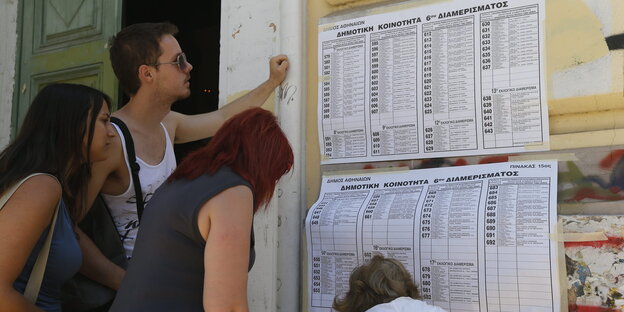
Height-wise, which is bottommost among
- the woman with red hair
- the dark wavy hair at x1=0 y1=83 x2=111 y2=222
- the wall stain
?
the woman with red hair

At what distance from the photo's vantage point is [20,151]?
2.14 metres

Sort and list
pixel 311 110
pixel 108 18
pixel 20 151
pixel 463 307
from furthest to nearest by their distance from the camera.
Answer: pixel 108 18 → pixel 311 110 → pixel 463 307 → pixel 20 151

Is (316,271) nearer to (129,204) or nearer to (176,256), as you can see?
(129,204)

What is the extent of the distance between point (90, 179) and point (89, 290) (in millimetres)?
364

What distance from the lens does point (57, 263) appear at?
6.99 ft

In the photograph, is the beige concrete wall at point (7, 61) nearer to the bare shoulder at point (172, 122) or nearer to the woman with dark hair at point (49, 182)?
the bare shoulder at point (172, 122)

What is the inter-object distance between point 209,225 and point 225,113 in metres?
1.17

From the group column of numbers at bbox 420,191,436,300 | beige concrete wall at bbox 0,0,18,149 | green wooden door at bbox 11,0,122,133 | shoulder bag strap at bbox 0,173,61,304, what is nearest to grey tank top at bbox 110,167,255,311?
shoulder bag strap at bbox 0,173,61,304

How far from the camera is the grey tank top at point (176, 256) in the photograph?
188cm

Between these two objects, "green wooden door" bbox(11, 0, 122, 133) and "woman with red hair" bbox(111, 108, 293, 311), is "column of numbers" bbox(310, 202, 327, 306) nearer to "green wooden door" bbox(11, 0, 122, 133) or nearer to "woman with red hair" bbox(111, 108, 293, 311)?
"woman with red hair" bbox(111, 108, 293, 311)

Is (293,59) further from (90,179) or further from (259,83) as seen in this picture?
(90,179)

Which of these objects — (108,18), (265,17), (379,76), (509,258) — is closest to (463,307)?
(509,258)

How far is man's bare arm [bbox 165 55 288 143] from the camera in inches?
113

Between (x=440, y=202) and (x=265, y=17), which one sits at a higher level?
(x=265, y=17)
